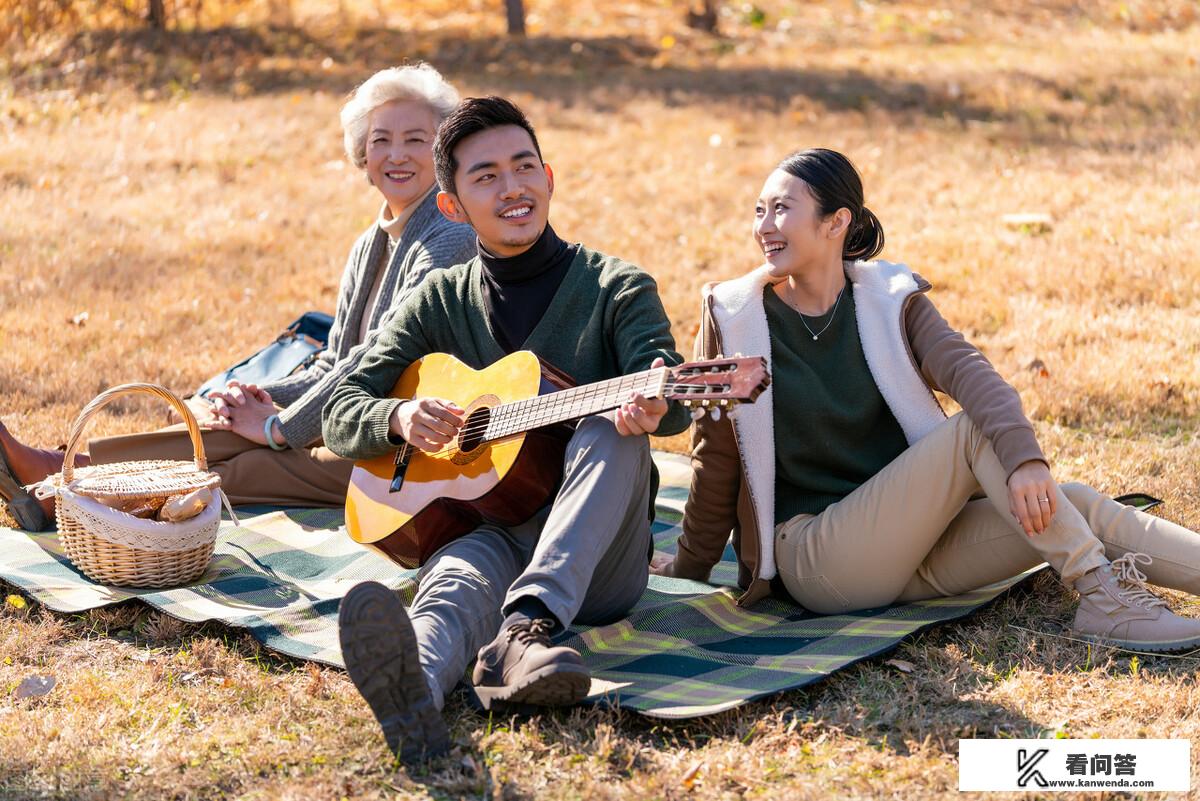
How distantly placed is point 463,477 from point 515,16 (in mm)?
11630

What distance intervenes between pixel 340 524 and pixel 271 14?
11.4 metres

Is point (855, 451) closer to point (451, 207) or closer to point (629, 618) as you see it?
point (629, 618)

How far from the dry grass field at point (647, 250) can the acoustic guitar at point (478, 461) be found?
0.47 metres

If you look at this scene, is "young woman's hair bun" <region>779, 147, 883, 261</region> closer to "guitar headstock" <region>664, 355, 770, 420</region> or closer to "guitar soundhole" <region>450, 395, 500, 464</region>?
"guitar headstock" <region>664, 355, 770, 420</region>

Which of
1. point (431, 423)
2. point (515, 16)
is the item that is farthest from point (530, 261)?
point (515, 16)

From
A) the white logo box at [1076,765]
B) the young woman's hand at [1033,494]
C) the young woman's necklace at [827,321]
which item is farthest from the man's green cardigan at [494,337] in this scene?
the white logo box at [1076,765]

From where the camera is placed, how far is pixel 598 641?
3.56 metres

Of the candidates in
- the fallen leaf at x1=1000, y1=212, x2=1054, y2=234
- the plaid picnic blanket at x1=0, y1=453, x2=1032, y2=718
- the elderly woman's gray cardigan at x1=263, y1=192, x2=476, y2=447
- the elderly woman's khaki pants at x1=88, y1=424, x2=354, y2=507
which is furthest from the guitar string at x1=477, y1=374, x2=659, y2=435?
the fallen leaf at x1=1000, y1=212, x2=1054, y2=234

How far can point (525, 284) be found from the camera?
3748mm

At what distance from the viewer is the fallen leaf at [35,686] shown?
341cm

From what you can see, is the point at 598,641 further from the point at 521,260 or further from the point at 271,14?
the point at 271,14

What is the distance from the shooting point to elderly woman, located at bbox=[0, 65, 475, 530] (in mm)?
4660

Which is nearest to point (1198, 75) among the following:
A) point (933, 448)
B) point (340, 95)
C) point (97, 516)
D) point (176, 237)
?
point (340, 95)

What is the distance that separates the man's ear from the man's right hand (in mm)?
588
